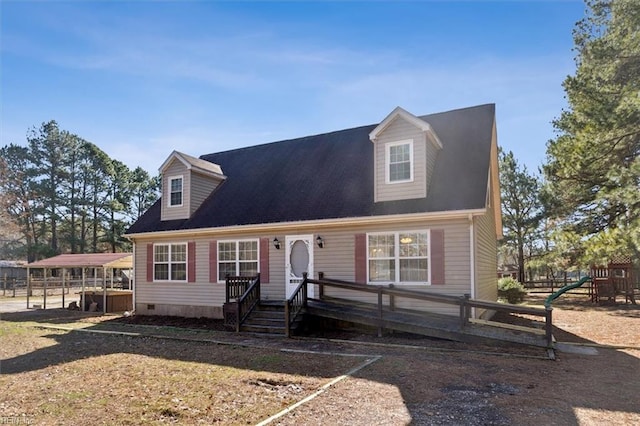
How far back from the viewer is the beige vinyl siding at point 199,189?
→ 15.4 metres

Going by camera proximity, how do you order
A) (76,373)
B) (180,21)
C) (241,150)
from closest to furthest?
(76,373)
(180,21)
(241,150)

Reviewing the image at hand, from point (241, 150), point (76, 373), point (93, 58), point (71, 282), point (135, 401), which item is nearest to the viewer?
point (135, 401)

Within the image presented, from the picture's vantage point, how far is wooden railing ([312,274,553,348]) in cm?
856

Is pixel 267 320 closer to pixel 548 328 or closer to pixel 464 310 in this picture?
pixel 464 310

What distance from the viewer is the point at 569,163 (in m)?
14.6

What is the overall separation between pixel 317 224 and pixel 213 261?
4258mm

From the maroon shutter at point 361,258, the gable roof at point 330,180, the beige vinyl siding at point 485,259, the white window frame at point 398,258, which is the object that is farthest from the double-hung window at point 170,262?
the beige vinyl siding at point 485,259

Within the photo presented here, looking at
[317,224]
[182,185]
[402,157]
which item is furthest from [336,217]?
[182,185]

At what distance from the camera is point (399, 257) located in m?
11.2

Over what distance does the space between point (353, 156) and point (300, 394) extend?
9.84m

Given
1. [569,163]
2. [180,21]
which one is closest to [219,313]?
[180,21]

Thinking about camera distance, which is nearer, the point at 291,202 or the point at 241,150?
the point at 291,202

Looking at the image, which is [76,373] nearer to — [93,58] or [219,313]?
[219,313]

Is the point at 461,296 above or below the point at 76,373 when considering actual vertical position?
above
